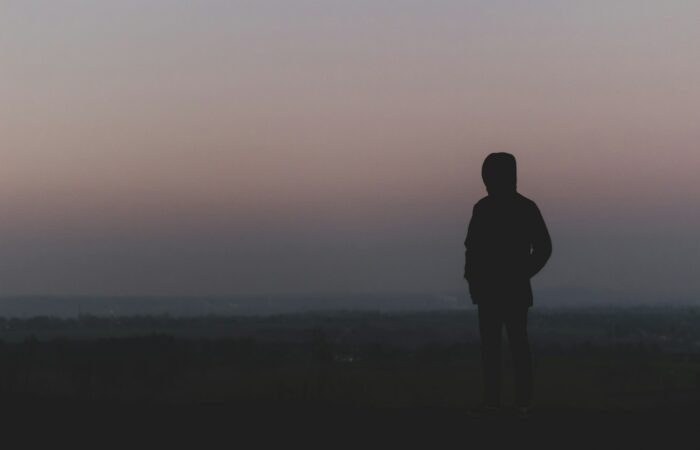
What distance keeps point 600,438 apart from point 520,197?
9.75ft

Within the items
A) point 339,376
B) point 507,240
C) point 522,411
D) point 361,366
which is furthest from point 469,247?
point 361,366

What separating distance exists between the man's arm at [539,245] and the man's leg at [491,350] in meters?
0.65

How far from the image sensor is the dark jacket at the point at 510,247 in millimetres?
13969

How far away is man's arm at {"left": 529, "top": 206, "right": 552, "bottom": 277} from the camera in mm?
14008

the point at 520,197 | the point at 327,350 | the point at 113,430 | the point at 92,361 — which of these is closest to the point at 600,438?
the point at 520,197

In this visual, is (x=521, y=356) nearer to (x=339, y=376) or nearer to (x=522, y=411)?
(x=522, y=411)

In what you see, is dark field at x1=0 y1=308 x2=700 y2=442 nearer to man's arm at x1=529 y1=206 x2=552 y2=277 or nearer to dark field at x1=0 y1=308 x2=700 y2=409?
dark field at x1=0 y1=308 x2=700 y2=409

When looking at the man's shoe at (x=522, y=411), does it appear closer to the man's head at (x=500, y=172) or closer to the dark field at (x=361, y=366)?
the man's head at (x=500, y=172)

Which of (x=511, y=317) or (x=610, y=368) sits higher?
(x=511, y=317)

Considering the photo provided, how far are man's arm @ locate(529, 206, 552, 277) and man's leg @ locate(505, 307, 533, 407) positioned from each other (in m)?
0.52

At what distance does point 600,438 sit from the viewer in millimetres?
12492

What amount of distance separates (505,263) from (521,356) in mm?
1063

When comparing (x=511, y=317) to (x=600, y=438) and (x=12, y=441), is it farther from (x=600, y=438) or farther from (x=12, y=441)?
(x=12, y=441)

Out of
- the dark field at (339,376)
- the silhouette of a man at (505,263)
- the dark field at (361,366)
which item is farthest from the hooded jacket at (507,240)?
the dark field at (361,366)
